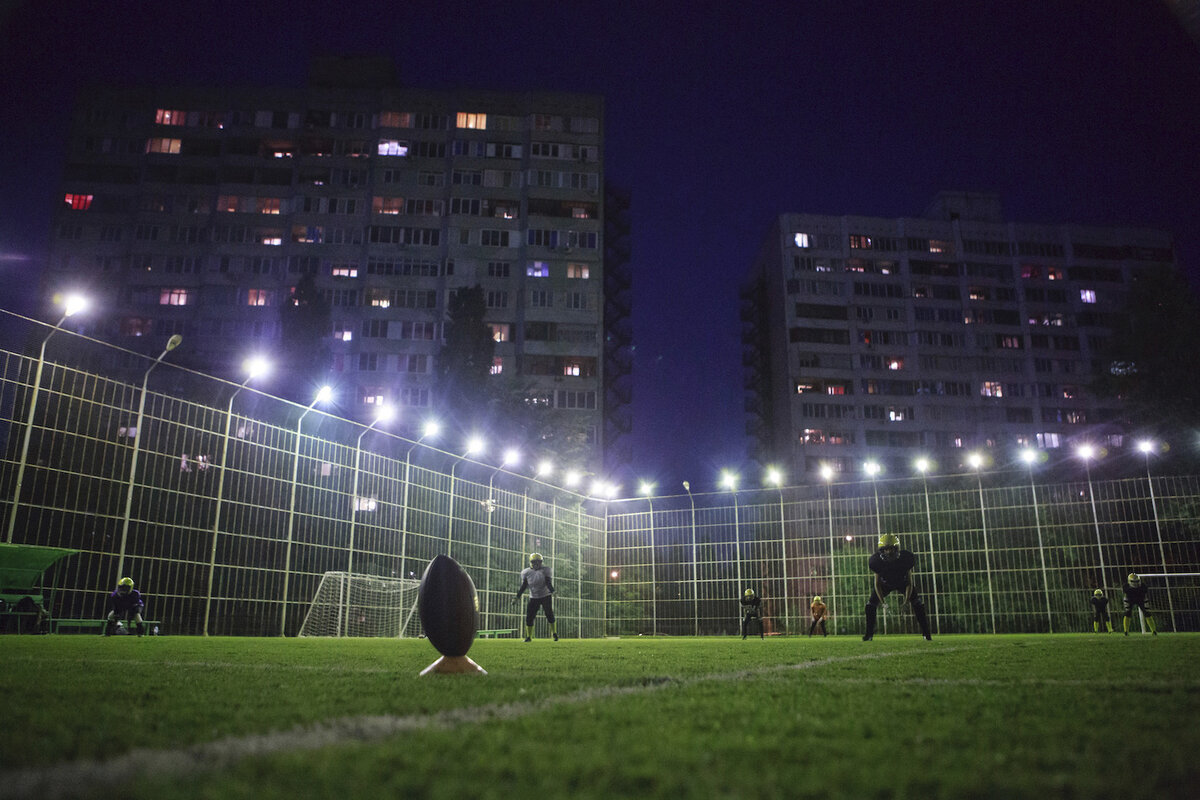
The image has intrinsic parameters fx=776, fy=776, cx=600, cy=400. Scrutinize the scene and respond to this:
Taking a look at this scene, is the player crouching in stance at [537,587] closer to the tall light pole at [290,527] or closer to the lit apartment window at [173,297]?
the tall light pole at [290,527]

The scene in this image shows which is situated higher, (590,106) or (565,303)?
(590,106)

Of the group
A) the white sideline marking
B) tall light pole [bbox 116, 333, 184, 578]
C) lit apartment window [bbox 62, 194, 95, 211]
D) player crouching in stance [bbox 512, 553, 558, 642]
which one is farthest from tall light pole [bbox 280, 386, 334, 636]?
lit apartment window [bbox 62, 194, 95, 211]

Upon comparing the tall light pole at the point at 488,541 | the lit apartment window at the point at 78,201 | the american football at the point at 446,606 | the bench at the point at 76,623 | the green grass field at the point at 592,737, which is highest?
the lit apartment window at the point at 78,201

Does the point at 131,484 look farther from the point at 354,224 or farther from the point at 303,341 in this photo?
the point at 354,224

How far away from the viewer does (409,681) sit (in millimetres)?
5254

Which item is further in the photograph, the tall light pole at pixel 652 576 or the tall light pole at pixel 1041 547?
the tall light pole at pixel 652 576

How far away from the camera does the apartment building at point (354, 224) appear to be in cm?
6275

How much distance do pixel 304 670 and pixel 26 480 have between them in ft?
39.7

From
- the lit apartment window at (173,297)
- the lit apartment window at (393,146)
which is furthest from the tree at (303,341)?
the lit apartment window at (393,146)

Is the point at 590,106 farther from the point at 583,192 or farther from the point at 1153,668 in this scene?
the point at 1153,668

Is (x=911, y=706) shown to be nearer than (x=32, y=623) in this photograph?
Yes

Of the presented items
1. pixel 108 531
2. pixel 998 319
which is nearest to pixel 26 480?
pixel 108 531

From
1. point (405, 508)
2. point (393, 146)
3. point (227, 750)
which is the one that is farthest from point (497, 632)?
point (393, 146)

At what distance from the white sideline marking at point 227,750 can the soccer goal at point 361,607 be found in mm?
18638
